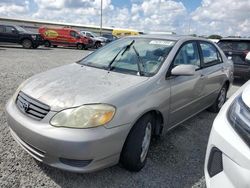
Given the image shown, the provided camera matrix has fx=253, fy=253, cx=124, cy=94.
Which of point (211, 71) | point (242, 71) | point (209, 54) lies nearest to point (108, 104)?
point (211, 71)

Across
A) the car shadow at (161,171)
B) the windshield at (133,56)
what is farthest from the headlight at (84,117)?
the windshield at (133,56)

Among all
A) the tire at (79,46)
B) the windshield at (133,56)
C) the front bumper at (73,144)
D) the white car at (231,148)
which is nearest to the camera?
the white car at (231,148)

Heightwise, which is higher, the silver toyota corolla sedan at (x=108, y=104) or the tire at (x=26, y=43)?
the silver toyota corolla sedan at (x=108, y=104)

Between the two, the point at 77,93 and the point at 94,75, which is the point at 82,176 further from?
the point at 94,75

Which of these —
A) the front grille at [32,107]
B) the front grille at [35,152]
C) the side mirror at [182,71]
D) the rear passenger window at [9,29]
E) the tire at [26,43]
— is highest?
the side mirror at [182,71]

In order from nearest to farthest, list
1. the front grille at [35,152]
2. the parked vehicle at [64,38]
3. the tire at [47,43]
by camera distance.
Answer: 1. the front grille at [35,152]
2. the tire at [47,43]
3. the parked vehicle at [64,38]

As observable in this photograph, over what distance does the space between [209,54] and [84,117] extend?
10.3 feet

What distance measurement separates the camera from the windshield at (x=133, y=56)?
10.9 ft

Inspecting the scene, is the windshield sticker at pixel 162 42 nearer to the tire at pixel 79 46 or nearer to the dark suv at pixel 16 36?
the dark suv at pixel 16 36

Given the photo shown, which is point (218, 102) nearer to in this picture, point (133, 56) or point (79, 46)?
point (133, 56)

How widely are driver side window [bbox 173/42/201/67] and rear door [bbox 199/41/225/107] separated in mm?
209

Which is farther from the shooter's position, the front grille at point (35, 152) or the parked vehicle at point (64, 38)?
the parked vehicle at point (64, 38)

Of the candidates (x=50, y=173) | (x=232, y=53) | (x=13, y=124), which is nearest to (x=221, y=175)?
(x=50, y=173)

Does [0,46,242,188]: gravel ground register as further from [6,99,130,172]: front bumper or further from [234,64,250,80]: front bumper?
[234,64,250,80]: front bumper
